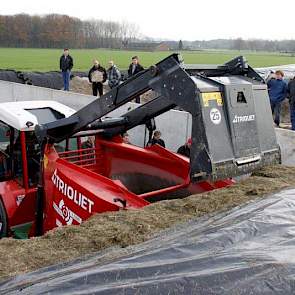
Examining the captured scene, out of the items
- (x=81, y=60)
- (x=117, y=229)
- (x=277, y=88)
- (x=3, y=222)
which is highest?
(x=81, y=60)

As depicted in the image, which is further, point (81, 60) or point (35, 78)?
point (81, 60)

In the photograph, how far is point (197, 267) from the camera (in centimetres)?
255

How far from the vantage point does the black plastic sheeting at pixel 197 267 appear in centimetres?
234

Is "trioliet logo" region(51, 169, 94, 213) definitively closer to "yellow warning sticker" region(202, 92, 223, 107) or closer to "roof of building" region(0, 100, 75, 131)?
"roof of building" region(0, 100, 75, 131)

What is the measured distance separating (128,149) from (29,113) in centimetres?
143

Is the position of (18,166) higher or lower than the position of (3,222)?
higher

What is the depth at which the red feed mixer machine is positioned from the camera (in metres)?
4.35

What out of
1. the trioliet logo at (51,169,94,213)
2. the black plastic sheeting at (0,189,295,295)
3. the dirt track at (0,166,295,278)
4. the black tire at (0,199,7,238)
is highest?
the black plastic sheeting at (0,189,295,295)

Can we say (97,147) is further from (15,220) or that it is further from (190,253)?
(190,253)

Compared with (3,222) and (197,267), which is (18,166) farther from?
(197,267)

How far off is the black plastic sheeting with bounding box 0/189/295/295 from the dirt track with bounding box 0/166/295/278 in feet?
0.72

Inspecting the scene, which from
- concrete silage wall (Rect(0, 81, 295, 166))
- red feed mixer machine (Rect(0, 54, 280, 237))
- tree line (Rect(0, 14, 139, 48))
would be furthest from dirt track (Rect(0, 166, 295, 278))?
tree line (Rect(0, 14, 139, 48))

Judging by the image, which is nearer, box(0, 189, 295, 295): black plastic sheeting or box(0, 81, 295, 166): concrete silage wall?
box(0, 189, 295, 295): black plastic sheeting

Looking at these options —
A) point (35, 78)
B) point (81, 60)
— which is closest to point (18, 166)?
point (35, 78)
